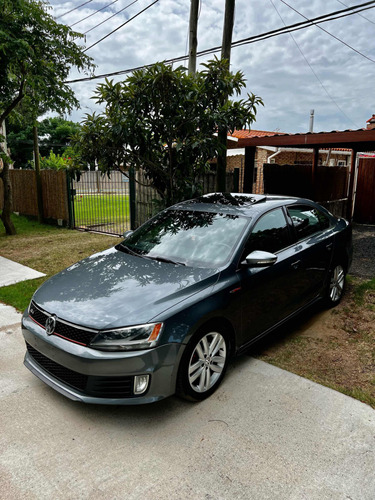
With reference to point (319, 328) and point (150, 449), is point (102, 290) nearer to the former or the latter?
point (150, 449)

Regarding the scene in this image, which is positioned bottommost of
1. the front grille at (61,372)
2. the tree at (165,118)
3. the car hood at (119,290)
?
the front grille at (61,372)

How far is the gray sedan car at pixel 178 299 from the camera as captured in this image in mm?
2582

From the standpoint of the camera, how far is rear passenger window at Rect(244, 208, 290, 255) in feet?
11.6

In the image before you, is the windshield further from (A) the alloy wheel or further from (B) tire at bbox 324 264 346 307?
(B) tire at bbox 324 264 346 307

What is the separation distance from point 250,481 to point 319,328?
8.12 feet

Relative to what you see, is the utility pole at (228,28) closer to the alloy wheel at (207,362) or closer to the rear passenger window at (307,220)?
the rear passenger window at (307,220)

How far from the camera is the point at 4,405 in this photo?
9.71ft

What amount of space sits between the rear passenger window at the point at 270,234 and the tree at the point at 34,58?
6663 millimetres

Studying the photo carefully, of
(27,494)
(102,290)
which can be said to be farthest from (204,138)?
(27,494)

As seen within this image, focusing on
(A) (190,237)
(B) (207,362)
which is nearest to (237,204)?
(A) (190,237)

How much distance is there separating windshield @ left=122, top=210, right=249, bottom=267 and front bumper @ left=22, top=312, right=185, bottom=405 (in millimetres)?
1002

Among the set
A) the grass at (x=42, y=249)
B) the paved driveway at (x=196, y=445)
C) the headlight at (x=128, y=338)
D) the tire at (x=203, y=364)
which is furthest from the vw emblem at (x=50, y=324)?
the grass at (x=42, y=249)

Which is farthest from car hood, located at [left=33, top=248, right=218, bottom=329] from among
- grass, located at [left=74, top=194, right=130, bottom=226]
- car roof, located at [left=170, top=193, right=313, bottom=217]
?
grass, located at [left=74, top=194, right=130, bottom=226]

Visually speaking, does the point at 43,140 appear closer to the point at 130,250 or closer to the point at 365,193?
the point at 365,193
